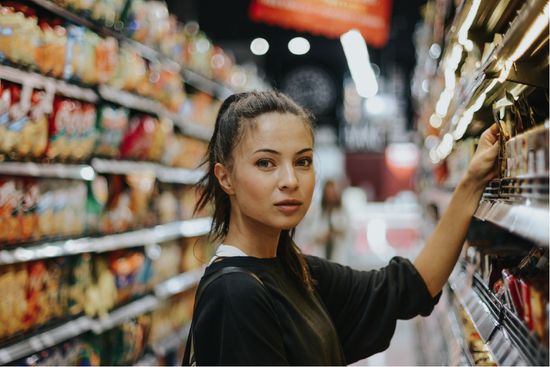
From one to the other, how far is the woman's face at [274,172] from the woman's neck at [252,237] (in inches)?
1.4

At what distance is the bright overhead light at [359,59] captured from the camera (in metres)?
9.63

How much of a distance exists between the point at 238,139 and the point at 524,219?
2.37 ft

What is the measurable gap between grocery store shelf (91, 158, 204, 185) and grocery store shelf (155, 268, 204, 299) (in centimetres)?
71

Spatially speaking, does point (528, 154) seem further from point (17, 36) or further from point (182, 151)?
point (182, 151)

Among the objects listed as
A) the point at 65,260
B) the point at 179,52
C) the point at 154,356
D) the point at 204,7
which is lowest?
the point at 154,356

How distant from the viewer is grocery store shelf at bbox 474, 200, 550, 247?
99 cm

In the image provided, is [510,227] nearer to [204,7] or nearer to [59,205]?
[59,205]

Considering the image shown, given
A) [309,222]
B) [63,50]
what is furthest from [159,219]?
[309,222]

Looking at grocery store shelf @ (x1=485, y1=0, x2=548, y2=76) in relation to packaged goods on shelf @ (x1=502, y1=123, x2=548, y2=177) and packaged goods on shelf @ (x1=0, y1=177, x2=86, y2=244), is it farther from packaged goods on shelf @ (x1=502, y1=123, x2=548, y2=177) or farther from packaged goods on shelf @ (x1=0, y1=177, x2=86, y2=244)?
packaged goods on shelf @ (x1=0, y1=177, x2=86, y2=244)

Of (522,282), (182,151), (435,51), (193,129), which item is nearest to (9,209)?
(522,282)

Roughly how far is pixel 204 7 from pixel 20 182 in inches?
365

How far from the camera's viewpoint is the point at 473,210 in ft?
5.74

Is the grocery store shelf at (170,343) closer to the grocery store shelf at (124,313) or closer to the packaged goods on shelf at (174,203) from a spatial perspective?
the grocery store shelf at (124,313)

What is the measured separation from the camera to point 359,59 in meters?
10.3
